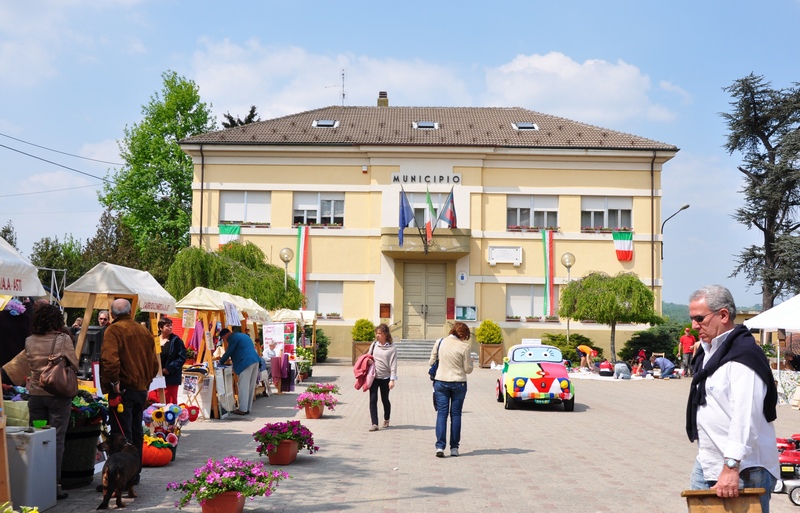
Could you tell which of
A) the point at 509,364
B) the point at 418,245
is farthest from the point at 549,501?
the point at 418,245

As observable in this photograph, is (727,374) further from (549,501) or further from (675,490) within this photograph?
(675,490)

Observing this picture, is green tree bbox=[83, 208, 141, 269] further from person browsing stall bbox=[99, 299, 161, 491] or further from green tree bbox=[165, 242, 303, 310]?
person browsing stall bbox=[99, 299, 161, 491]

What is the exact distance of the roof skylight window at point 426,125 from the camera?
44656mm

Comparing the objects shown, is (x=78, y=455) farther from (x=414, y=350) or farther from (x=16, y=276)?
(x=414, y=350)

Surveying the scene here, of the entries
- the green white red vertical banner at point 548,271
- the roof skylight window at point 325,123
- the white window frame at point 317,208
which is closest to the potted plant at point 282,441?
the white window frame at point 317,208

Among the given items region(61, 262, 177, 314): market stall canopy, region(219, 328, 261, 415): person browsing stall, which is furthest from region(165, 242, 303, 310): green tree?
region(61, 262, 177, 314): market stall canopy

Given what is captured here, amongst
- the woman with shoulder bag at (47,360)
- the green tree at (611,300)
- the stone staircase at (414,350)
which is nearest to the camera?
the woman with shoulder bag at (47,360)

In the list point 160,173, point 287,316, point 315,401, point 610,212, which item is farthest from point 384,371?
point 160,173

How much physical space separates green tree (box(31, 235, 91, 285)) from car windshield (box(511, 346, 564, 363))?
134ft

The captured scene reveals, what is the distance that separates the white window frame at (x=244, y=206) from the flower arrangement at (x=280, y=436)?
3182cm

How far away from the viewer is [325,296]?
42.2 meters

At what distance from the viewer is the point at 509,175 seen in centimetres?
4234

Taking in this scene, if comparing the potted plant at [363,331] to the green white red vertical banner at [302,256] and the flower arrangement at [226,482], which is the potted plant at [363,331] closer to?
the green white red vertical banner at [302,256]

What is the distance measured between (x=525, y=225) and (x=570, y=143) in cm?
457
